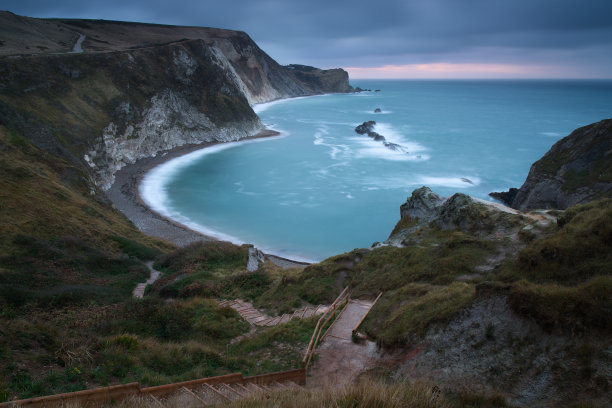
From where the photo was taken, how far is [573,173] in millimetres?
27438

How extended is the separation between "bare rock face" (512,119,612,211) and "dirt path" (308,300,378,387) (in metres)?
23.6

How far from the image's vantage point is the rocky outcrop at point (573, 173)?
82.8 feet

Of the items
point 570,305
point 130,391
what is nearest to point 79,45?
point 130,391

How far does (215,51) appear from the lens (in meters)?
85.9

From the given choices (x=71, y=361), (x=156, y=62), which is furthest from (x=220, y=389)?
(x=156, y=62)

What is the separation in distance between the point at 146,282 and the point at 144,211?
2053cm

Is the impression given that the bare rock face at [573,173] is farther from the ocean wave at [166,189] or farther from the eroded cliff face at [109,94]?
the eroded cliff face at [109,94]

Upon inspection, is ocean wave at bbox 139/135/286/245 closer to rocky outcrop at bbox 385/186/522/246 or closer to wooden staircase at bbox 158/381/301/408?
rocky outcrop at bbox 385/186/522/246

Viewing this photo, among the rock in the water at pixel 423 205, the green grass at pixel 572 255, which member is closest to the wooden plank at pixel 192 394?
the green grass at pixel 572 255

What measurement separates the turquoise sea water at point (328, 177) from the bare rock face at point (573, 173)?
13.7m

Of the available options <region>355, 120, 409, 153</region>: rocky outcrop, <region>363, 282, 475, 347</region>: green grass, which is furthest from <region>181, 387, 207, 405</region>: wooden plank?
<region>355, 120, 409, 153</region>: rocky outcrop

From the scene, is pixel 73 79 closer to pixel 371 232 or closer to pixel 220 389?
pixel 371 232

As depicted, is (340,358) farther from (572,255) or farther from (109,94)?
(109,94)

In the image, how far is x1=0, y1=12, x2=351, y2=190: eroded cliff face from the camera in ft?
134
